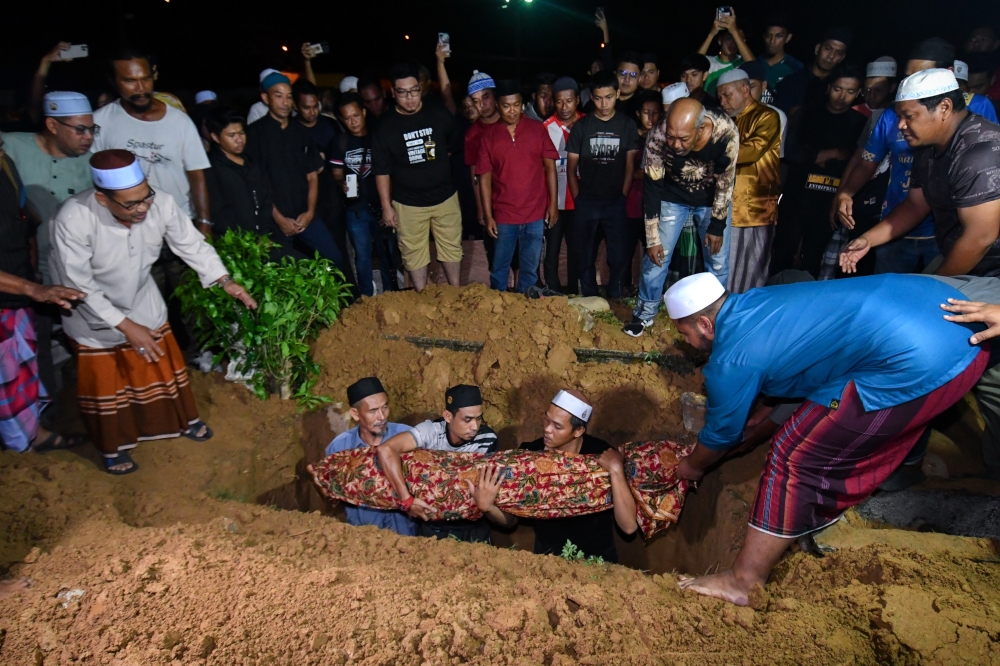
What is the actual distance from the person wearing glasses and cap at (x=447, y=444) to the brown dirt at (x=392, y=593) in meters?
0.51

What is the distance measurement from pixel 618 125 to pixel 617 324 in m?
1.69

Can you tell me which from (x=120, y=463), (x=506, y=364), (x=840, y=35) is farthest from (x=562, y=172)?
(x=120, y=463)

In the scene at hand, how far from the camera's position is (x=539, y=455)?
3.89 metres

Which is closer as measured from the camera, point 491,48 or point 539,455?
point 539,455

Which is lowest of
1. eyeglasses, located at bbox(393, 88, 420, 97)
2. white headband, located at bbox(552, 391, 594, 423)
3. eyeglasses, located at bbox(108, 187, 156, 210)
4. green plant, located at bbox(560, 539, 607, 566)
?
green plant, located at bbox(560, 539, 607, 566)

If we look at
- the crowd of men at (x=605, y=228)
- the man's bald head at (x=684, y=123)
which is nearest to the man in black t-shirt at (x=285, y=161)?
the crowd of men at (x=605, y=228)

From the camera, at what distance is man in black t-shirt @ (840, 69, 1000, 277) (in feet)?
10.6

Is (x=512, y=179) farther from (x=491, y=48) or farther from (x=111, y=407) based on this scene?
(x=491, y=48)

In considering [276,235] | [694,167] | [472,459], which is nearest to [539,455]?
[472,459]

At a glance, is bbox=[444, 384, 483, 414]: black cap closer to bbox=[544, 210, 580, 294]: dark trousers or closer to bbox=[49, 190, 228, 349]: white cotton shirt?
bbox=[49, 190, 228, 349]: white cotton shirt

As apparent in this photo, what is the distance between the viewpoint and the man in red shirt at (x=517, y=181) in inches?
223

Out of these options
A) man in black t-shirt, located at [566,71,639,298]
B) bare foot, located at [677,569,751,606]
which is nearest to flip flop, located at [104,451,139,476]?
bare foot, located at [677,569,751,606]

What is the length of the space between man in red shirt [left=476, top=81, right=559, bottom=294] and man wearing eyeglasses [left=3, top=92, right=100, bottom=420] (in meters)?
2.99

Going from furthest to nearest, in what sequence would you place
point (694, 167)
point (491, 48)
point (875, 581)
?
point (491, 48), point (694, 167), point (875, 581)
